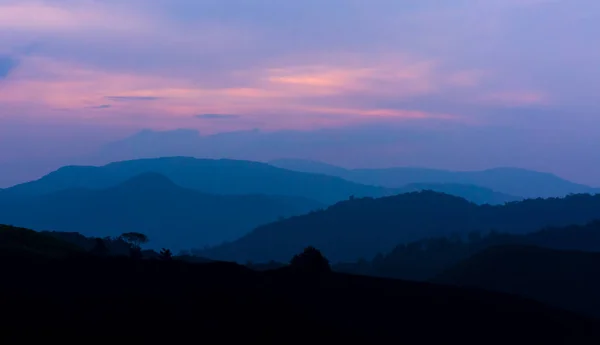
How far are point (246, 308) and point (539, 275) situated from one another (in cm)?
8157

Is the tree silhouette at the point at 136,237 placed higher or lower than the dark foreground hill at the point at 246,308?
higher

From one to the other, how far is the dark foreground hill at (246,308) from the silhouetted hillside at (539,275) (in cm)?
3953

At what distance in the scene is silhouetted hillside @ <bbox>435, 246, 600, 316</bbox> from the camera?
112812mm

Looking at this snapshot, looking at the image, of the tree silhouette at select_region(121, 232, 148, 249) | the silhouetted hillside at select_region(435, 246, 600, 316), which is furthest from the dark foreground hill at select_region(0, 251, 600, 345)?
the tree silhouette at select_region(121, 232, 148, 249)

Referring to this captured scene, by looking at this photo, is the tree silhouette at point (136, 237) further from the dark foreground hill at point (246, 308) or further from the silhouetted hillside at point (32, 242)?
the dark foreground hill at point (246, 308)

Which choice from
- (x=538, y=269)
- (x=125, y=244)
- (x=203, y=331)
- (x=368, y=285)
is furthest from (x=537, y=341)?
(x=125, y=244)

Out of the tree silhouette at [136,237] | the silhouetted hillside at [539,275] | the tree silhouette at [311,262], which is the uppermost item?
the tree silhouette at [136,237]

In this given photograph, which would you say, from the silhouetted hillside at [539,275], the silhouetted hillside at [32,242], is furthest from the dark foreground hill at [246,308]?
the silhouetted hillside at [539,275]

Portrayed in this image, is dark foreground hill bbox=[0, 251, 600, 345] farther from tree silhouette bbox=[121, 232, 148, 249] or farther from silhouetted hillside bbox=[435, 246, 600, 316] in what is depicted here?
tree silhouette bbox=[121, 232, 148, 249]

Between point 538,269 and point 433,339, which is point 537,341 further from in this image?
point 538,269

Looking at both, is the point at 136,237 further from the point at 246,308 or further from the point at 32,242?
the point at 246,308

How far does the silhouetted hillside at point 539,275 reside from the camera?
11281cm

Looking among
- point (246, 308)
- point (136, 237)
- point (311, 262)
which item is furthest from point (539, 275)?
point (136, 237)

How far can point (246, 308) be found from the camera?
55.6 meters
